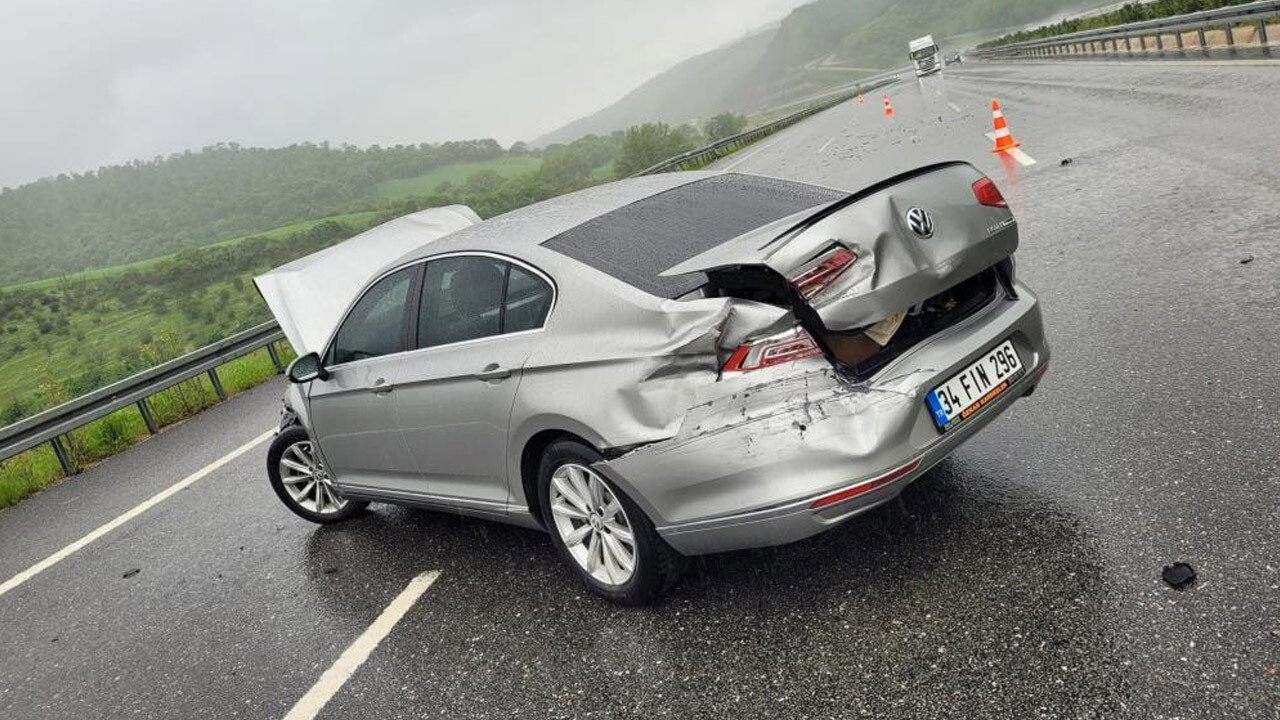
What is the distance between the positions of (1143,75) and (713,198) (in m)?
19.9

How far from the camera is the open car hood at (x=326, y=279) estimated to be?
25.8ft

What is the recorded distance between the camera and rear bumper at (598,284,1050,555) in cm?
330

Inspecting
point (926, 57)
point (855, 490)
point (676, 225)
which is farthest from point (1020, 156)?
point (926, 57)

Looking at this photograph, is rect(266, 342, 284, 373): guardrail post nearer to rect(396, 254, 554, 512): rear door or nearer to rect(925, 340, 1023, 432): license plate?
rect(396, 254, 554, 512): rear door

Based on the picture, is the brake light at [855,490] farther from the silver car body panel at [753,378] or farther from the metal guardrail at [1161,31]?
the metal guardrail at [1161,31]

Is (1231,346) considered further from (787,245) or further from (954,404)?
(787,245)

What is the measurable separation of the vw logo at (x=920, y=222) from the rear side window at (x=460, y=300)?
5.96 feet

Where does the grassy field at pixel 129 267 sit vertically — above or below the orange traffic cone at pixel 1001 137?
above

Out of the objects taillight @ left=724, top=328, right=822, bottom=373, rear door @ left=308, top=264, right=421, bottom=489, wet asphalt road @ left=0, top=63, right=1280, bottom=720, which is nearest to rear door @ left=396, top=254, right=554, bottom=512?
rear door @ left=308, top=264, right=421, bottom=489

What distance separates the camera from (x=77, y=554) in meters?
7.11

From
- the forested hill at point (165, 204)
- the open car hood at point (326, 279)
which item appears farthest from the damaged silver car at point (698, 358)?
the forested hill at point (165, 204)

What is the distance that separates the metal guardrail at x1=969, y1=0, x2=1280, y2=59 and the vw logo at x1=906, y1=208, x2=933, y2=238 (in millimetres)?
17120

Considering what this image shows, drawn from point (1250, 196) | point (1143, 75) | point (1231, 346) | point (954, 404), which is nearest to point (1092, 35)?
point (1143, 75)

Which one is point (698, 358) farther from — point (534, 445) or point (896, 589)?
point (896, 589)
